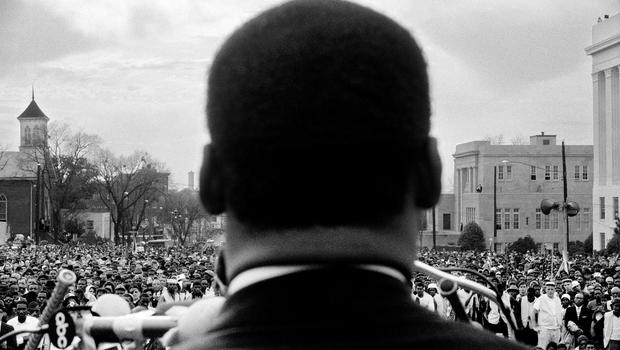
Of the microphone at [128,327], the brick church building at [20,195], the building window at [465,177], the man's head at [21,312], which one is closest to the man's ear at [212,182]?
the microphone at [128,327]

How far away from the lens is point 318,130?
58.2 inches

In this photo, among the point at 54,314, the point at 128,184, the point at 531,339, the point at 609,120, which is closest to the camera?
the point at 54,314

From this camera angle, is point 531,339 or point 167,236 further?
point 167,236

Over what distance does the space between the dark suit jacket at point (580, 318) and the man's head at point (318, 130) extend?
729 inches

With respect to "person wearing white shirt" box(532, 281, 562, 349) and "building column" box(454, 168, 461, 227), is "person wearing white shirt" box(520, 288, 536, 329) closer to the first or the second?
"person wearing white shirt" box(532, 281, 562, 349)

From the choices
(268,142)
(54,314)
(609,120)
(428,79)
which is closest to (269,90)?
(268,142)

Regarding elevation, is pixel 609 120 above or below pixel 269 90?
above

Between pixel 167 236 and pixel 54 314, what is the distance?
127 m

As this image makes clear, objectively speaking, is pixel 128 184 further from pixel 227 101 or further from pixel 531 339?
pixel 227 101

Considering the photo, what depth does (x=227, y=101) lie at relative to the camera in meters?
1.55

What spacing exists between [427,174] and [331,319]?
36cm

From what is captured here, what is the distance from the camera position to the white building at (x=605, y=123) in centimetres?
7325

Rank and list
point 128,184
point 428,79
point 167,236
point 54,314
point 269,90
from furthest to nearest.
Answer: point 167,236 → point 128,184 → point 54,314 → point 428,79 → point 269,90

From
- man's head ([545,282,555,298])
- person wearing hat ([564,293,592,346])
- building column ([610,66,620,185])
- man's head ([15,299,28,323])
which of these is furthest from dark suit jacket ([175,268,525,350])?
building column ([610,66,620,185])
